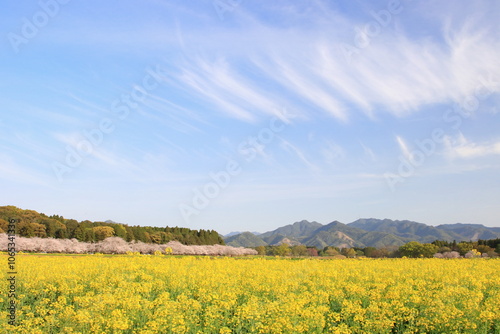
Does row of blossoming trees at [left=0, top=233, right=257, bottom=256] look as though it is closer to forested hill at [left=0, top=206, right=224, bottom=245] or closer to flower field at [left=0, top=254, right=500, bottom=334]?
forested hill at [left=0, top=206, right=224, bottom=245]

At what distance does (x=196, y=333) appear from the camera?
36.7ft

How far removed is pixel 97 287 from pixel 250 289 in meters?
7.49

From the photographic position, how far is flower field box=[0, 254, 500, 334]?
11000 mm

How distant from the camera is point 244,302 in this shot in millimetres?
15125

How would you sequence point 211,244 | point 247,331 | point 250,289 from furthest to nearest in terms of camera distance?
point 211,244
point 250,289
point 247,331

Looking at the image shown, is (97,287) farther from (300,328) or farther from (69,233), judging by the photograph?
(69,233)

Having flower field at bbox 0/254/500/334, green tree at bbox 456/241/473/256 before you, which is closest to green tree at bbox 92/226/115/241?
flower field at bbox 0/254/500/334

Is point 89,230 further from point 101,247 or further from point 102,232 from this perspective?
point 101,247

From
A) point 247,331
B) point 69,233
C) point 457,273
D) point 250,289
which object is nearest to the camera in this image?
point 247,331

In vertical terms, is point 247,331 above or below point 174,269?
below

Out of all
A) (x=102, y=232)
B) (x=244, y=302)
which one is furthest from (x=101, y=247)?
(x=244, y=302)

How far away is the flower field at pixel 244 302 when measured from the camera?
1100 centimetres

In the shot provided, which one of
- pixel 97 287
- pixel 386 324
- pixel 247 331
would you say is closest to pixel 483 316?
Answer: pixel 386 324

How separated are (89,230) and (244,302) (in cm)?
8799
